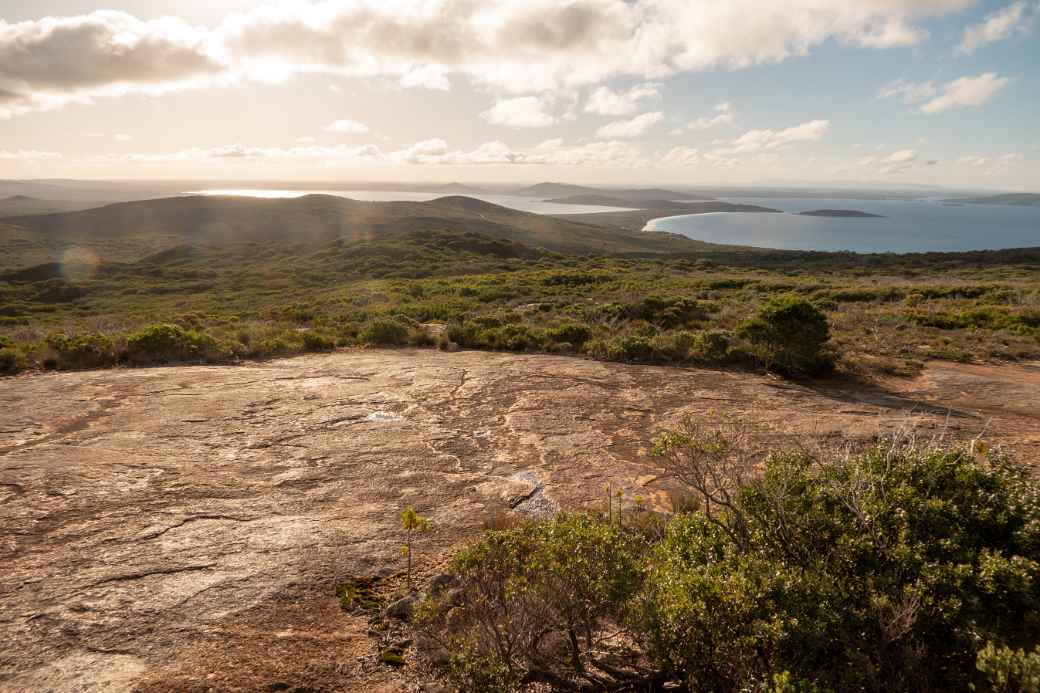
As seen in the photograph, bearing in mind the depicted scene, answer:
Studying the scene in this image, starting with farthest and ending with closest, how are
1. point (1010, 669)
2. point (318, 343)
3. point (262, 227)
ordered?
point (262, 227) < point (318, 343) < point (1010, 669)

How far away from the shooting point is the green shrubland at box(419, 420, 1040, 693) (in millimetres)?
2439

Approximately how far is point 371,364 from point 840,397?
27.2 ft

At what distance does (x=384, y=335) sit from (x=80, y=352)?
19.0ft

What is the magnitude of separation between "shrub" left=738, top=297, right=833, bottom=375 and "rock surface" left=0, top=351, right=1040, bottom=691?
0.72m

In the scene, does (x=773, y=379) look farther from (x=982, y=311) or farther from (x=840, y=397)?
(x=982, y=311)

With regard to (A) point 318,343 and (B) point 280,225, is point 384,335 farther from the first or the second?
(B) point 280,225

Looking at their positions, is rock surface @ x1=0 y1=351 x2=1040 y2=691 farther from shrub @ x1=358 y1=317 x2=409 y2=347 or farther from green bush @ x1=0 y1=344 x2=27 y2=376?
shrub @ x1=358 y1=317 x2=409 y2=347

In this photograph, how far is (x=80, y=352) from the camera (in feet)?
32.1

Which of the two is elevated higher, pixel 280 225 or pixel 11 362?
pixel 280 225

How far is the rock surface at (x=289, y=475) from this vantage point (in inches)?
128

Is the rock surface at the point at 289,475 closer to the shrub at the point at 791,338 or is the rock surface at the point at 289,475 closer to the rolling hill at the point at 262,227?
the shrub at the point at 791,338

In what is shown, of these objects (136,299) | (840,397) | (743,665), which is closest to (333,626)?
(743,665)

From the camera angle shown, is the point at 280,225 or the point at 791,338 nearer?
the point at 791,338

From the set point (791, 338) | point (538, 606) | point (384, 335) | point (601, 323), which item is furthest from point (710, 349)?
point (538, 606)
